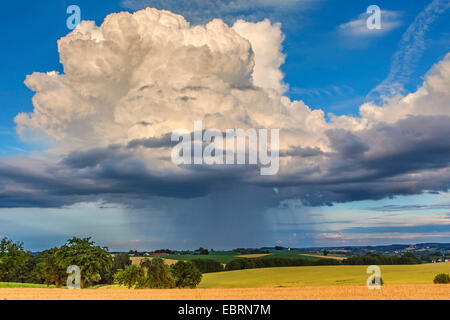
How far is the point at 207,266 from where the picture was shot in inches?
6240

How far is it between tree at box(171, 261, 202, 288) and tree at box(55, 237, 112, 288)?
15169mm

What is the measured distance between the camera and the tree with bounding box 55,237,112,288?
93.9 m

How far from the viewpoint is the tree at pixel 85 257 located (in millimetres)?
93875

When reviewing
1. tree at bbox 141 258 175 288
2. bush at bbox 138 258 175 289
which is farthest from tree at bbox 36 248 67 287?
tree at bbox 141 258 175 288

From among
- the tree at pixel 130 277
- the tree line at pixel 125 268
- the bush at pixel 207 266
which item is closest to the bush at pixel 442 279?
the tree line at pixel 125 268

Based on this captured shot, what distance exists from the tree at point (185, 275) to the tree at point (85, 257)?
15.2m

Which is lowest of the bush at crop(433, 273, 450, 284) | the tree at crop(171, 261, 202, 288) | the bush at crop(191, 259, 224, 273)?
the bush at crop(191, 259, 224, 273)

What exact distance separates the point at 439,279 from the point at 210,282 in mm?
55877

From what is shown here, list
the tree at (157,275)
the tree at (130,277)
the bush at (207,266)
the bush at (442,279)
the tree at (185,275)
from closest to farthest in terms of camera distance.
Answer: the bush at (442,279) → the tree at (157,275) → the tree at (130,277) → the tree at (185,275) → the bush at (207,266)

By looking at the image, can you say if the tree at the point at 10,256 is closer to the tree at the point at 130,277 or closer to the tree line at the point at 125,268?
the tree line at the point at 125,268

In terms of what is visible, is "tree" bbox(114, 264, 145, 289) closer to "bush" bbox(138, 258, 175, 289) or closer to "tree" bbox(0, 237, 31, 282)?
"bush" bbox(138, 258, 175, 289)
